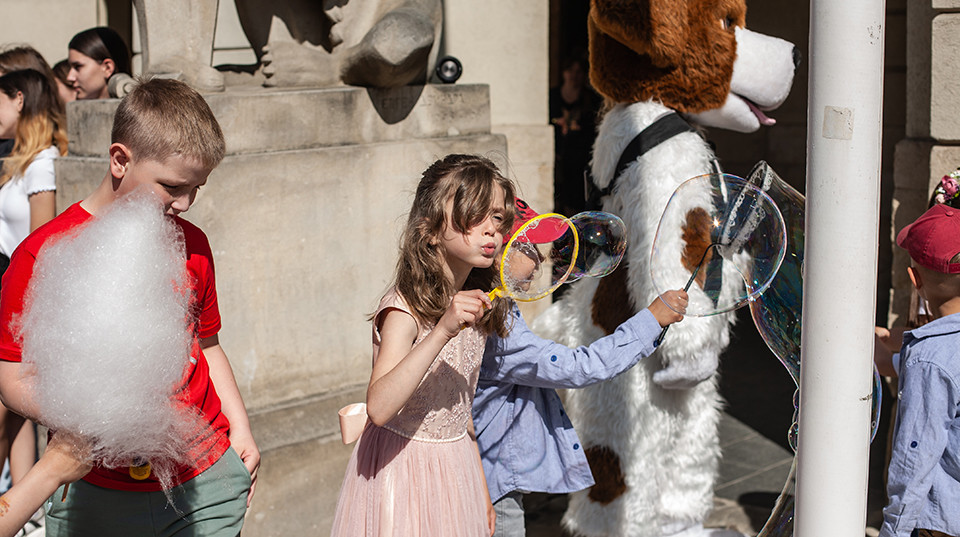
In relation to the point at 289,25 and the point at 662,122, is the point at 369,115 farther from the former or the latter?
the point at 662,122

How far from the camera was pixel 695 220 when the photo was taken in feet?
10.6

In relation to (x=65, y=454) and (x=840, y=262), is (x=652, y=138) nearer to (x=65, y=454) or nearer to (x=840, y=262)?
(x=840, y=262)

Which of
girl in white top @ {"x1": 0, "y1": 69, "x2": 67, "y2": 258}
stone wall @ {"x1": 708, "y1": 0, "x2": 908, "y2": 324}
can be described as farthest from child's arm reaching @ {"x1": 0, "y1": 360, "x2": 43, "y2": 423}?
stone wall @ {"x1": 708, "y1": 0, "x2": 908, "y2": 324}

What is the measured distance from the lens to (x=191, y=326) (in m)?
2.27

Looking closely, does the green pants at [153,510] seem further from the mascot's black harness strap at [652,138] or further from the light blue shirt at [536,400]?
the mascot's black harness strap at [652,138]

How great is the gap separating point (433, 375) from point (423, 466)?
8.8 inches

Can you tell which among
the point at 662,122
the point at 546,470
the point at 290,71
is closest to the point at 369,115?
the point at 290,71

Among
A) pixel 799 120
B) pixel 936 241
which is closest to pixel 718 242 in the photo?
pixel 936 241

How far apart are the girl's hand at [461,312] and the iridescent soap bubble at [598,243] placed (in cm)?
62

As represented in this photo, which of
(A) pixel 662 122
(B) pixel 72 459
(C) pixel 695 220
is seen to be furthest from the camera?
(A) pixel 662 122

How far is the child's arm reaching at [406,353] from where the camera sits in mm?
2219

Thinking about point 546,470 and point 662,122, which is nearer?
point 546,470

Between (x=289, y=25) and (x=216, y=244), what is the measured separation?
1.11m

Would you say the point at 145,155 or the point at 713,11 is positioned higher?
the point at 713,11
